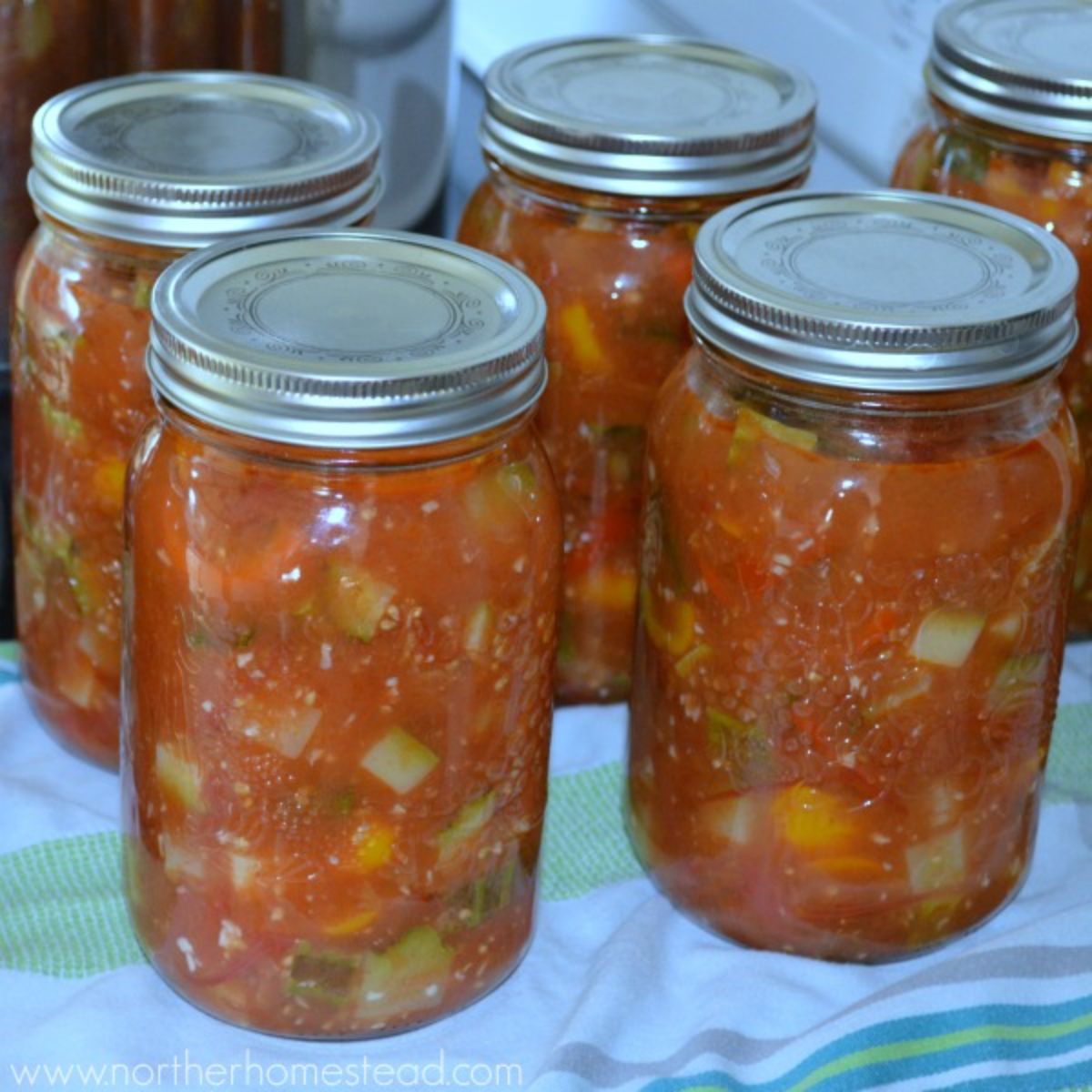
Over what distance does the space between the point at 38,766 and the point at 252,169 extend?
13.6 inches

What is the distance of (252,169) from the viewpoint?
3.26 feet

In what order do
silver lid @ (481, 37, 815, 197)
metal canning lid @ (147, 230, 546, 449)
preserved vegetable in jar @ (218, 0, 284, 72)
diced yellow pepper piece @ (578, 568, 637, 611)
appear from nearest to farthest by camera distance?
metal canning lid @ (147, 230, 546, 449), silver lid @ (481, 37, 815, 197), diced yellow pepper piece @ (578, 568, 637, 611), preserved vegetable in jar @ (218, 0, 284, 72)

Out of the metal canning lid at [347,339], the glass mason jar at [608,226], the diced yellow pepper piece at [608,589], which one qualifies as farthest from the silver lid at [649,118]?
the diced yellow pepper piece at [608,589]

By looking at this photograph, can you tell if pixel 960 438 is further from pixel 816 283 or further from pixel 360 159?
pixel 360 159

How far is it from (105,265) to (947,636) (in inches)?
17.5

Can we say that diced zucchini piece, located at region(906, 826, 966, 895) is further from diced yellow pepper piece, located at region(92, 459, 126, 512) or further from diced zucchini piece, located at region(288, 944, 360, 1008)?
diced yellow pepper piece, located at region(92, 459, 126, 512)

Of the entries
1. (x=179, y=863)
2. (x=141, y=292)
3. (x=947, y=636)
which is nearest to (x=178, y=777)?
(x=179, y=863)

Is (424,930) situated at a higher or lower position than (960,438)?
lower

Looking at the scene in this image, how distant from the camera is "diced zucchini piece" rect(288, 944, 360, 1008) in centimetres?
90

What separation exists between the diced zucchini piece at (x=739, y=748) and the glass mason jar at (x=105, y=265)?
12.4 inches

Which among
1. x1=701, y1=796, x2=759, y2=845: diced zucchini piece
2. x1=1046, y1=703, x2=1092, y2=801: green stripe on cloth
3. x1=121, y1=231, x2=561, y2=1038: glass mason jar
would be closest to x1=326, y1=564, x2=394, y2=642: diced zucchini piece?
x1=121, y1=231, x2=561, y2=1038: glass mason jar

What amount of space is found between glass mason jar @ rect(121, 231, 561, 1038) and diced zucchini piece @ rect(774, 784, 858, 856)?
12cm

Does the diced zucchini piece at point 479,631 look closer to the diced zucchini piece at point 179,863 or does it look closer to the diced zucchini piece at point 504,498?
the diced zucchini piece at point 504,498

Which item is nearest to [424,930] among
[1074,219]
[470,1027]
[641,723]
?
[470,1027]
